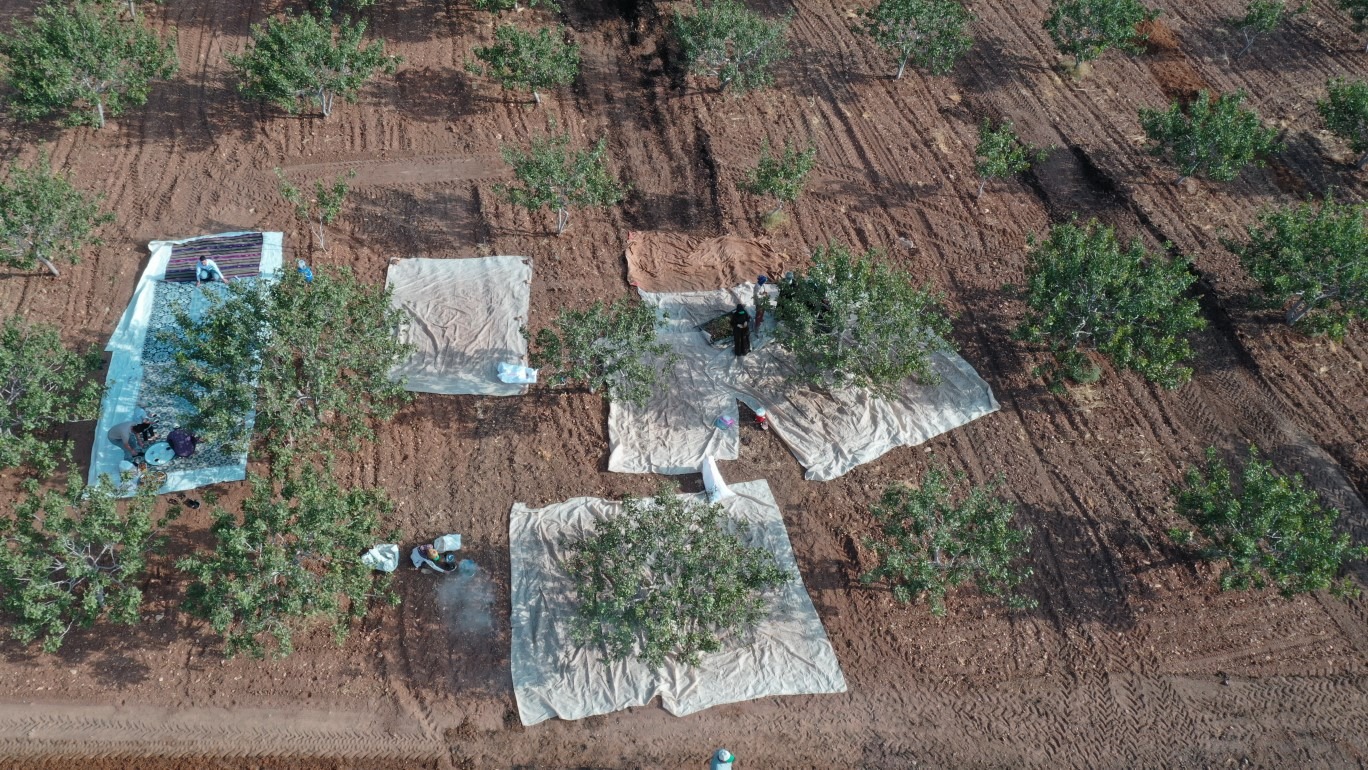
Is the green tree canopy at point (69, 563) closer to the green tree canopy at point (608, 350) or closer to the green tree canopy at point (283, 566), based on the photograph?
the green tree canopy at point (283, 566)

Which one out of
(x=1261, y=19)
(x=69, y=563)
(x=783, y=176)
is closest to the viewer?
(x=69, y=563)

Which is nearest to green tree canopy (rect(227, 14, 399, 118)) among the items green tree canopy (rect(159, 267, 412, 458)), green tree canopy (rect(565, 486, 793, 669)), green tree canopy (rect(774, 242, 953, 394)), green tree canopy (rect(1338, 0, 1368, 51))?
green tree canopy (rect(159, 267, 412, 458))

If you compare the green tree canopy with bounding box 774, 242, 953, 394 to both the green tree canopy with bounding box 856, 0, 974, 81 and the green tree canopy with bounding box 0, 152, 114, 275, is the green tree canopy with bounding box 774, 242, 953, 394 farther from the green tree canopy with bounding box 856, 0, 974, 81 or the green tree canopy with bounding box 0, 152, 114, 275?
the green tree canopy with bounding box 0, 152, 114, 275

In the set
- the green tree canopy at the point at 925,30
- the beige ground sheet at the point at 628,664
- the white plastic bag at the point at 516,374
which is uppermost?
the green tree canopy at the point at 925,30

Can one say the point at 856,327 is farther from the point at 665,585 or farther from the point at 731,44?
the point at 731,44

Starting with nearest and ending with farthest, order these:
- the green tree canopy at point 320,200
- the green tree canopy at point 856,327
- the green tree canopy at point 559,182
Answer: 1. the green tree canopy at point 856,327
2. the green tree canopy at point 320,200
3. the green tree canopy at point 559,182

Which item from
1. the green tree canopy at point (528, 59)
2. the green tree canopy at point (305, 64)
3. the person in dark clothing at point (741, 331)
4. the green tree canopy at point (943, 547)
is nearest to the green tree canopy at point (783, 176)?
the person in dark clothing at point (741, 331)

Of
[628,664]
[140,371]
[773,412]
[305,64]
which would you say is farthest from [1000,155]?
[140,371]
